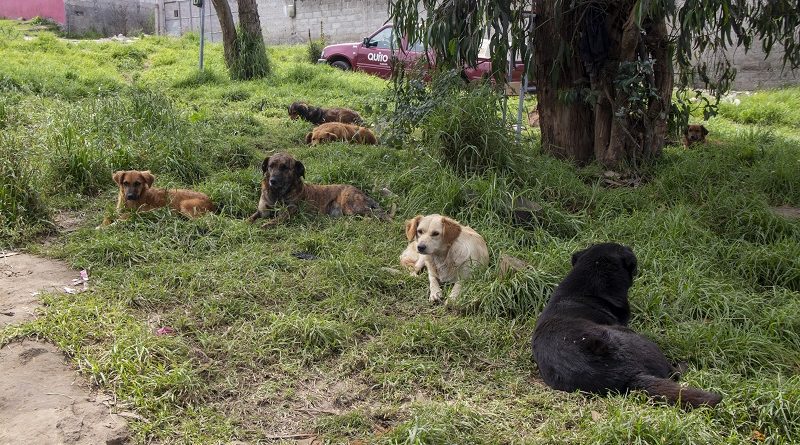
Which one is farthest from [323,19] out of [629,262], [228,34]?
[629,262]

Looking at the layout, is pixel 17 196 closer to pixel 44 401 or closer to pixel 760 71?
pixel 44 401

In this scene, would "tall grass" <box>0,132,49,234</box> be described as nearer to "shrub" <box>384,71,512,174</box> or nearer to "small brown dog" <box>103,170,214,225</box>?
"small brown dog" <box>103,170,214,225</box>

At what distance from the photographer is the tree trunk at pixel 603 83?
790 centimetres

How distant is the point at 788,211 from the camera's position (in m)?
7.13

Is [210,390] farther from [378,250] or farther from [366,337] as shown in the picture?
[378,250]

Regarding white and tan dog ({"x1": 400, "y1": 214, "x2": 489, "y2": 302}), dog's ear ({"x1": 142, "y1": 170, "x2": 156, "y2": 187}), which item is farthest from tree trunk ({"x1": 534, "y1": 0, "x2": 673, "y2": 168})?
dog's ear ({"x1": 142, "y1": 170, "x2": 156, "y2": 187})

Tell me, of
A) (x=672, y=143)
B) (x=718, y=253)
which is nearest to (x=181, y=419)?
(x=718, y=253)

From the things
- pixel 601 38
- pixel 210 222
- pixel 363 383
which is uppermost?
pixel 601 38

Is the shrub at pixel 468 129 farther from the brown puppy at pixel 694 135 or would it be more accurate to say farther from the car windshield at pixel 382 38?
the car windshield at pixel 382 38

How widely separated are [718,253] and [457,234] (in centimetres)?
238

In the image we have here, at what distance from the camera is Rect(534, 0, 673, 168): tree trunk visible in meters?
7.90

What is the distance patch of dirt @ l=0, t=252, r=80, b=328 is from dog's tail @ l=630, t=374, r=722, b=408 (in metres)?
3.85

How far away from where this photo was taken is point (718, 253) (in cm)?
596

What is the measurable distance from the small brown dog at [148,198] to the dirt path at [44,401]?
6.30 ft
